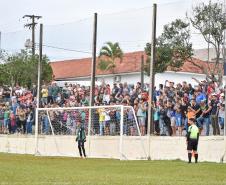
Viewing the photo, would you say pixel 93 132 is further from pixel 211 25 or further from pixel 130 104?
pixel 211 25

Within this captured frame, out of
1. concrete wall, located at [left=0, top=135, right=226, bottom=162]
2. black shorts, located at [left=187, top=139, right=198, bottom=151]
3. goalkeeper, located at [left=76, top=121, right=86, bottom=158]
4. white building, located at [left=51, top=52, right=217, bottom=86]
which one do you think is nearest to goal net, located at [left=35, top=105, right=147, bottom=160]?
concrete wall, located at [left=0, top=135, right=226, bottom=162]

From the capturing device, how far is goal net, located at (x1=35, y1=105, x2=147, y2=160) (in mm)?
31062

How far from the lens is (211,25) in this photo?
38.8 metres

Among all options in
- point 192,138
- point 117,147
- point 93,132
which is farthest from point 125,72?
point 192,138

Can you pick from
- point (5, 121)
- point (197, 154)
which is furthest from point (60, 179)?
point (5, 121)

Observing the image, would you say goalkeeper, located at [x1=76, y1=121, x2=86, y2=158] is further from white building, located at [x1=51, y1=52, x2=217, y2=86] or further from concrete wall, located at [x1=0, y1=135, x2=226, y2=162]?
white building, located at [x1=51, y1=52, x2=217, y2=86]

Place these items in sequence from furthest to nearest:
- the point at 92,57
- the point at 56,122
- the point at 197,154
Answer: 1. the point at 56,122
2. the point at 92,57
3. the point at 197,154

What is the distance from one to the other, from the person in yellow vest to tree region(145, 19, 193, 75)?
564 centimetres

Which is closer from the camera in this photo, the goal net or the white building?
the goal net

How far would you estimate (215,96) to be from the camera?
27.4 m

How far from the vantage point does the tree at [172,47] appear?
107 feet

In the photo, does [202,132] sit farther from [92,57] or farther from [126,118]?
[92,57]

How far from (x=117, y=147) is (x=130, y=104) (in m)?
2.19

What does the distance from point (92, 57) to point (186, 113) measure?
755 cm
